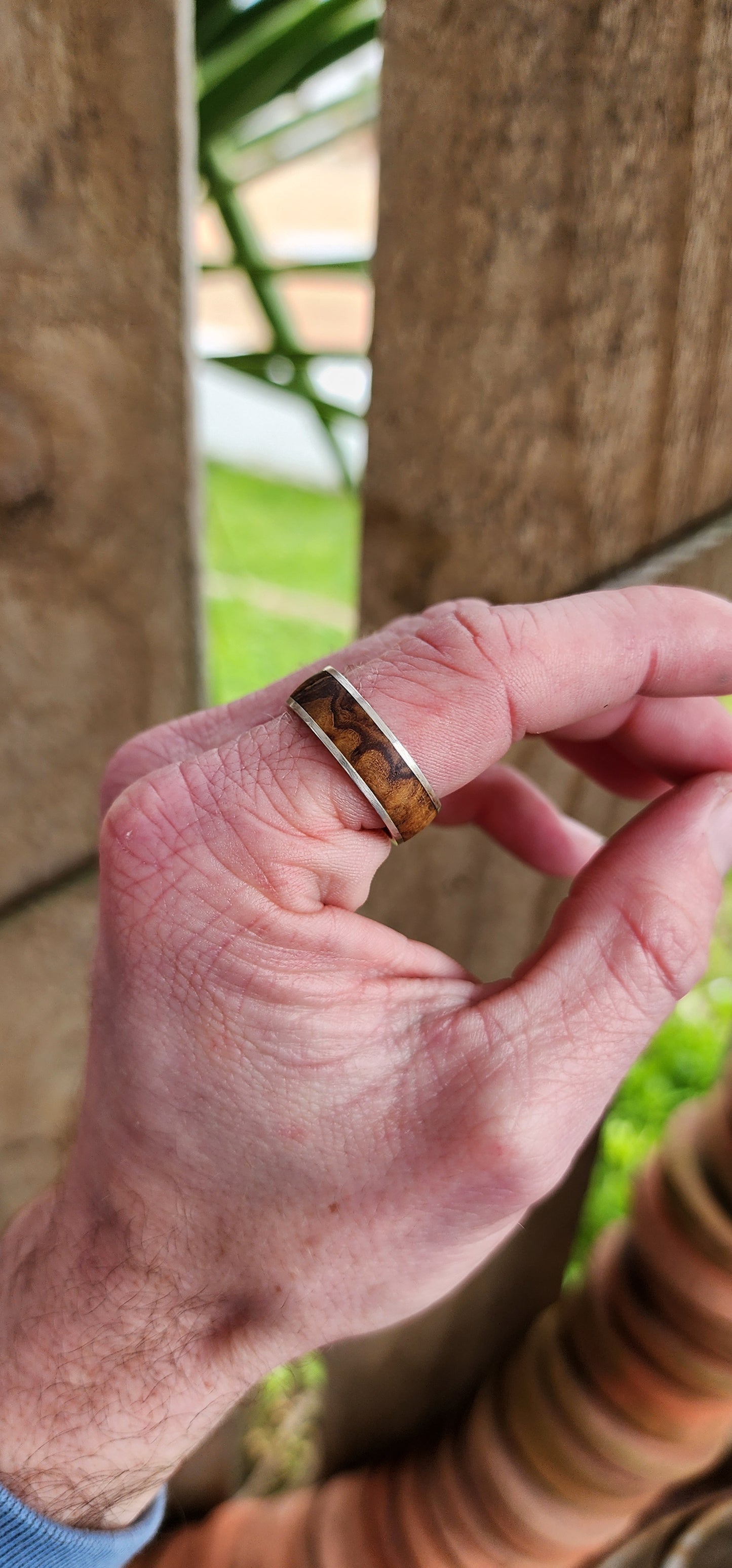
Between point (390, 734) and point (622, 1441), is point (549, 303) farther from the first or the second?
point (622, 1441)

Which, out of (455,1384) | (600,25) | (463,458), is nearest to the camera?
(600,25)

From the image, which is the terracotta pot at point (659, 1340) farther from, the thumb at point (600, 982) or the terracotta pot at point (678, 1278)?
the thumb at point (600, 982)

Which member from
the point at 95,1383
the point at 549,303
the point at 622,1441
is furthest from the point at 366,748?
the point at 622,1441

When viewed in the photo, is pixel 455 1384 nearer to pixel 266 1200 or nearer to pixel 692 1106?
pixel 692 1106

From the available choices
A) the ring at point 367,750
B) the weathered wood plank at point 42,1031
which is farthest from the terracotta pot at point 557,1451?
the ring at point 367,750

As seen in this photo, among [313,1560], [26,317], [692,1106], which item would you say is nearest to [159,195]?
[26,317]

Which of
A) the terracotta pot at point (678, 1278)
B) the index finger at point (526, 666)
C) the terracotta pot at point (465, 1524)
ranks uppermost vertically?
the index finger at point (526, 666)

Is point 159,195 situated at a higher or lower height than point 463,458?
higher
